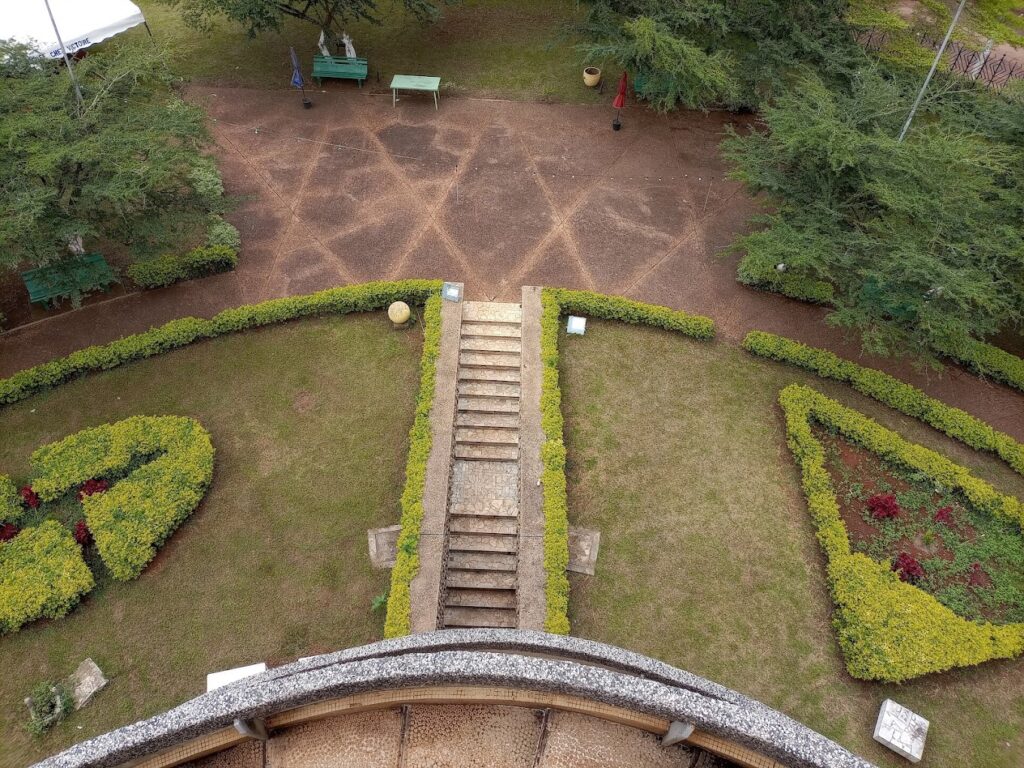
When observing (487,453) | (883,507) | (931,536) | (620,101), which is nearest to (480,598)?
(487,453)

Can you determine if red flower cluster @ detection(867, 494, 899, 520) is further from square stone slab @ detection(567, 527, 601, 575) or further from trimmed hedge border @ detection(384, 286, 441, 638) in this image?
trimmed hedge border @ detection(384, 286, 441, 638)

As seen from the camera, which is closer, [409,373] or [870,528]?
[870,528]

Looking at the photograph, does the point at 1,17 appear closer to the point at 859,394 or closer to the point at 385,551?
the point at 385,551

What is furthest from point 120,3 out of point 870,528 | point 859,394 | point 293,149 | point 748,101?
point 870,528

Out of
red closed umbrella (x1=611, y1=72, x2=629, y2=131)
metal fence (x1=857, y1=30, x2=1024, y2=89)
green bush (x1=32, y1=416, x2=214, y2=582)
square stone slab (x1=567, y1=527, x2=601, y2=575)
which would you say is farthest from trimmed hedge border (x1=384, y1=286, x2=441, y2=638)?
metal fence (x1=857, y1=30, x2=1024, y2=89)

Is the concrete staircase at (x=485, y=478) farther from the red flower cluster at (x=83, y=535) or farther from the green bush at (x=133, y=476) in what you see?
the red flower cluster at (x=83, y=535)

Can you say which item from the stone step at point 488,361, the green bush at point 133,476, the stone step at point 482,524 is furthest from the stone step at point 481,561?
the green bush at point 133,476

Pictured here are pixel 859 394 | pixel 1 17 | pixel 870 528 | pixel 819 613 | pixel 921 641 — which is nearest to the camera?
pixel 921 641
